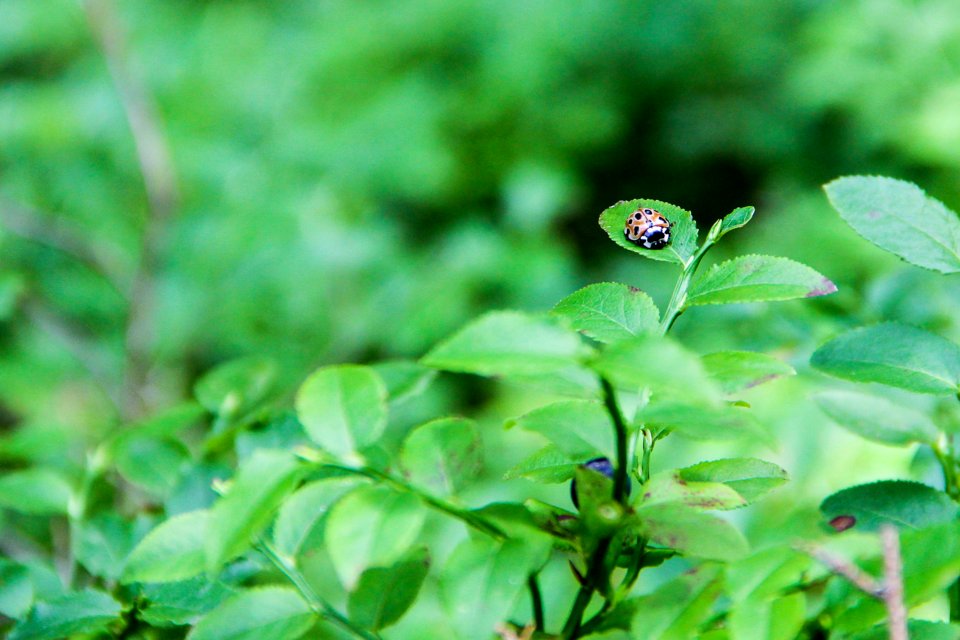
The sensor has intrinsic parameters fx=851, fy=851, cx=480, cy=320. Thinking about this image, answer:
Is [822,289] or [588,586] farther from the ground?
[822,289]

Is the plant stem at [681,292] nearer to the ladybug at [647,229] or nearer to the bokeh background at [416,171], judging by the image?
the ladybug at [647,229]

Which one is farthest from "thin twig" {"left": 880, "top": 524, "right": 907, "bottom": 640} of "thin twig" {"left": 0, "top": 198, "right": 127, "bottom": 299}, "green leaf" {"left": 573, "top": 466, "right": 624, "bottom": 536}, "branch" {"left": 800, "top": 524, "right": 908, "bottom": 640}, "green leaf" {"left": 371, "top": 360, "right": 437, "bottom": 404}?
"thin twig" {"left": 0, "top": 198, "right": 127, "bottom": 299}

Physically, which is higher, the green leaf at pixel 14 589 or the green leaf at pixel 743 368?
the green leaf at pixel 743 368

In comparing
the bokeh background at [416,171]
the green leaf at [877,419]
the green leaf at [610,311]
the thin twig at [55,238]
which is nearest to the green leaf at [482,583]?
the green leaf at [610,311]

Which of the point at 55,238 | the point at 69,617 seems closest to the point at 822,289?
the point at 69,617

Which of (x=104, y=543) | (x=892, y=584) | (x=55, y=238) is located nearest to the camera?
(x=892, y=584)

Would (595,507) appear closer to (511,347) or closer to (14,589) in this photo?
(511,347)

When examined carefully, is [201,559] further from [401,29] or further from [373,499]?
[401,29]
